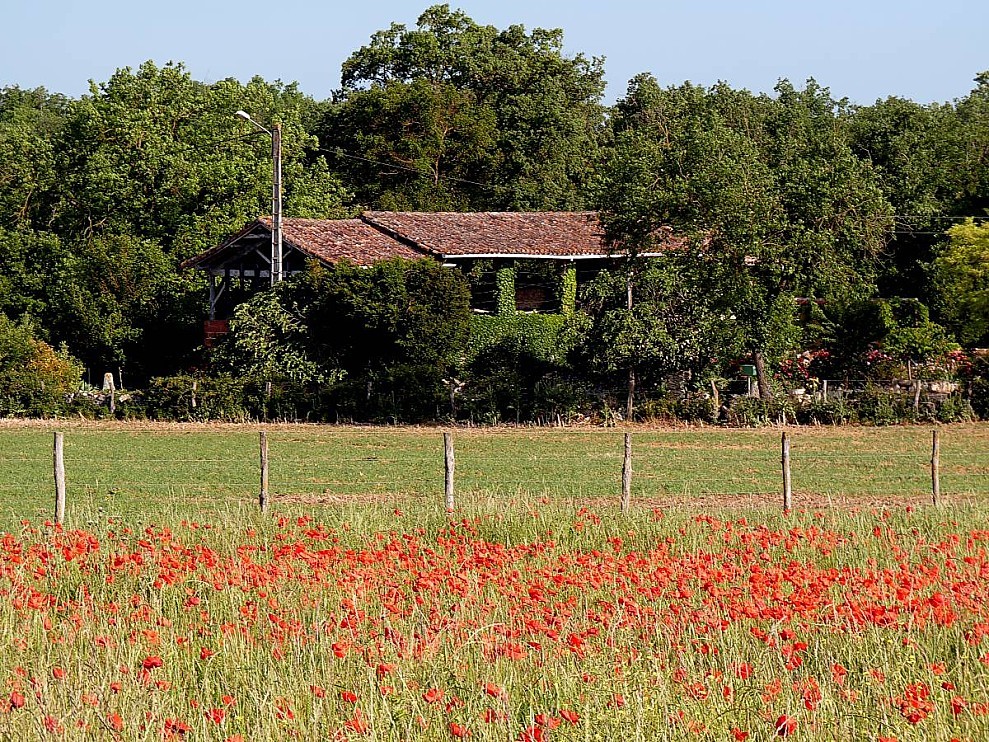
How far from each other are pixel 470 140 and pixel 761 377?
29.1m

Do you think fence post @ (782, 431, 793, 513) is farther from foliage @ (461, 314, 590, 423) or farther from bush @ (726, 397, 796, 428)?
foliage @ (461, 314, 590, 423)

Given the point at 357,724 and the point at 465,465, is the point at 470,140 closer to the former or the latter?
the point at 465,465

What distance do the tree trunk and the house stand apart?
8540 millimetres

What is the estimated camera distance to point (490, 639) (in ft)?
24.6

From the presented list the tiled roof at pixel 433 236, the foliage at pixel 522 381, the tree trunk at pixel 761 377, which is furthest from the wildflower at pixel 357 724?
the tiled roof at pixel 433 236

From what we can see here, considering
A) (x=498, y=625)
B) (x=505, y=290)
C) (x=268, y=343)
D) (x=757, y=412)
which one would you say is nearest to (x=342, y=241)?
(x=505, y=290)

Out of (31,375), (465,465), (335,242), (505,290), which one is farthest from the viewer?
(505,290)

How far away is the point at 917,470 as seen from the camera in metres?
25.0

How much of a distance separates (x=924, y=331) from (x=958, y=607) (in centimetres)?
3413

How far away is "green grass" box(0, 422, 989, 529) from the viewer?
20000 mm

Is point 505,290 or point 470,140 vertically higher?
point 470,140

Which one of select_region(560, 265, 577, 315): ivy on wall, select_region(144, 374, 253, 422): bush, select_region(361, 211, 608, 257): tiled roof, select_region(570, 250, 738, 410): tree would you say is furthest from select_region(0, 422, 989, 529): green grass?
select_region(560, 265, 577, 315): ivy on wall

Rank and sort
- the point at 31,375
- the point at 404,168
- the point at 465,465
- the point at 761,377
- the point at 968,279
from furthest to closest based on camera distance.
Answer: the point at 404,168
the point at 968,279
the point at 31,375
the point at 761,377
the point at 465,465

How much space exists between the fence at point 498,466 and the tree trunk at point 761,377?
310 centimetres
